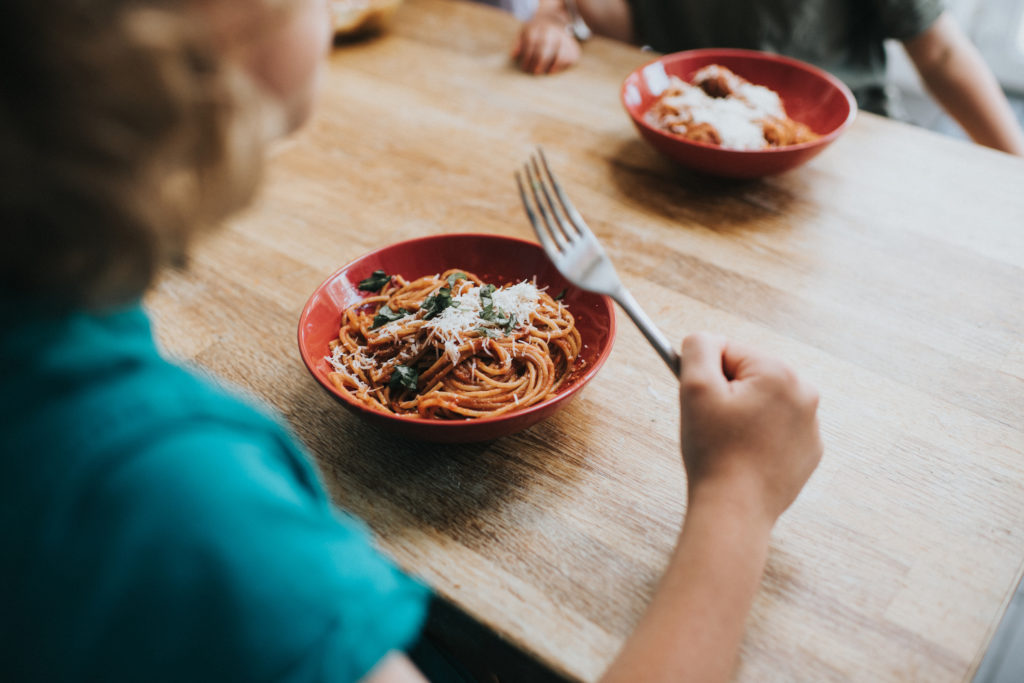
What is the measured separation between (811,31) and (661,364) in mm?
1279

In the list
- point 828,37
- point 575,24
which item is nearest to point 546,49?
point 575,24

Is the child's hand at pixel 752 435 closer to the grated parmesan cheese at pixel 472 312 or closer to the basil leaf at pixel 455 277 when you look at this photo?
the grated parmesan cheese at pixel 472 312

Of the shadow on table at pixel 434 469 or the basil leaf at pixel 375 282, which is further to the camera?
the basil leaf at pixel 375 282

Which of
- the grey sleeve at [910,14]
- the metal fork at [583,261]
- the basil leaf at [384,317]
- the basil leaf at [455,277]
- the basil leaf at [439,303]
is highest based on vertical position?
the grey sleeve at [910,14]

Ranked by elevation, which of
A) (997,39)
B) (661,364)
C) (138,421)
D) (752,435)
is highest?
(138,421)

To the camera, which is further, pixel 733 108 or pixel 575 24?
pixel 575 24

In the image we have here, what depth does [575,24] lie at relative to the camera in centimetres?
194

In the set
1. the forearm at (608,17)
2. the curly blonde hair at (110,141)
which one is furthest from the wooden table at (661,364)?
the forearm at (608,17)

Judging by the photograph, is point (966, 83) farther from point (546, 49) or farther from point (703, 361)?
point (703, 361)

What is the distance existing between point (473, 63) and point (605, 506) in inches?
51.9

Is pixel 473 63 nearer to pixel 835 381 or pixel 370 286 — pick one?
pixel 370 286

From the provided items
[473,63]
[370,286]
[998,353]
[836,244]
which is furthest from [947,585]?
[473,63]

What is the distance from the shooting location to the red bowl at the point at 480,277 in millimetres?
810

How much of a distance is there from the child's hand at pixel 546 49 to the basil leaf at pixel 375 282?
0.92 meters
